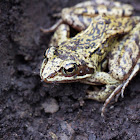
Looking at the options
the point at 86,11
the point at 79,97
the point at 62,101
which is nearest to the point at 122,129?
the point at 79,97

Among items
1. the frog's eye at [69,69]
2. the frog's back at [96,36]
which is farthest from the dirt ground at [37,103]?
the frog's back at [96,36]

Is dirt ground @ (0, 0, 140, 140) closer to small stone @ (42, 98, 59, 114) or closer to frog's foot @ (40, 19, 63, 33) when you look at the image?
small stone @ (42, 98, 59, 114)

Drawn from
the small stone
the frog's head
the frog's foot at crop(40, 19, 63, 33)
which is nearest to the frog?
the frog's head

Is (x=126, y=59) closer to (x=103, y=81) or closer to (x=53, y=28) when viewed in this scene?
(x=103, y=81)

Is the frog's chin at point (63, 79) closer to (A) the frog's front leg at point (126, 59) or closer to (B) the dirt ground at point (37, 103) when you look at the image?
(B) the dirt ground at point (37, 103)

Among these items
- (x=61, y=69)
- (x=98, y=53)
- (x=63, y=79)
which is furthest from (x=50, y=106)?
(x=98, y=53)

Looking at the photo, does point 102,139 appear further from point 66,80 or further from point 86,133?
point 66,80

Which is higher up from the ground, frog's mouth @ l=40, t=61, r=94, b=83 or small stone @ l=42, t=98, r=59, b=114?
frog's mouth @ l=40, t=61, r=94, b=83
